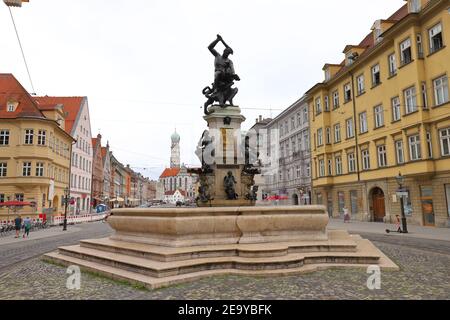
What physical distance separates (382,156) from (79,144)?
3960 cm

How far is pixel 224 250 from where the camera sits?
8.43m

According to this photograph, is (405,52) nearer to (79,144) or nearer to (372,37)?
(372,37)

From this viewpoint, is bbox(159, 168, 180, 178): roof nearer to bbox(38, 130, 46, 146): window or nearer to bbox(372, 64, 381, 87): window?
bbox(38, 130, 46, 146): window

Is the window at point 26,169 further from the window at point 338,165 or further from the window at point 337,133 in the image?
the window at point 337,133

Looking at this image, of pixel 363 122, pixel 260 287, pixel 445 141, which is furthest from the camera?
pixel 363 122

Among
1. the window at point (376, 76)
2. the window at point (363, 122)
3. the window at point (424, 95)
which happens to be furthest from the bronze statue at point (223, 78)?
the window at point (363, 122)

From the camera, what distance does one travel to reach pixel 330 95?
3669cm

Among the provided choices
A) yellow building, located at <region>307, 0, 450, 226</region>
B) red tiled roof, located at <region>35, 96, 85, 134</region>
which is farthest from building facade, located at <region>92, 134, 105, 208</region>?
yellow building, located at <region>307, 0, 450, 226</region>

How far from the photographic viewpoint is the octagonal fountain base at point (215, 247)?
7.62m

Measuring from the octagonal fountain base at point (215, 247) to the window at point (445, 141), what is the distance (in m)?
14.7

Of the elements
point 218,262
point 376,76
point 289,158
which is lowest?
point 218,262

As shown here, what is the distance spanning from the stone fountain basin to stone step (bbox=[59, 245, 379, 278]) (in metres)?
0.89

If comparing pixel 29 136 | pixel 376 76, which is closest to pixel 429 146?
pixel 376 76

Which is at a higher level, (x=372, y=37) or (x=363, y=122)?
(x=372, y=37)
